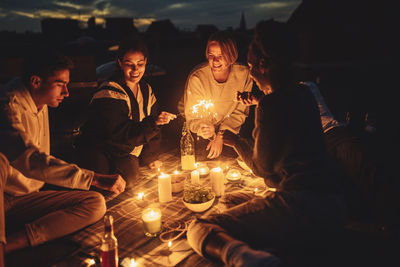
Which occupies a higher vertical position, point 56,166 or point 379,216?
point 56,166

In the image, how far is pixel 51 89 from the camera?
8.63 ft

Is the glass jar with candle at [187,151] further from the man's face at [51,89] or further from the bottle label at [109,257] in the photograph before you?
the bottle label at [109,257]

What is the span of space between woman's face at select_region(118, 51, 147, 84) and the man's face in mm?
979

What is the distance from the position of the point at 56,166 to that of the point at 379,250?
2.88m

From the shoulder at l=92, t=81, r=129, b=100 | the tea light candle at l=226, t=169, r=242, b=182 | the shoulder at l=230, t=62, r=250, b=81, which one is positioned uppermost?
the shoulder at l=230, t=62, r=250, b=81

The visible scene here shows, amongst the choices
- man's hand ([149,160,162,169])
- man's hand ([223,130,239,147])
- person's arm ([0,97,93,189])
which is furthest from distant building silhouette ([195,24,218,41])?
person's arm ([0,97,93,189])

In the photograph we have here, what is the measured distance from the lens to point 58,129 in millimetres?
5789

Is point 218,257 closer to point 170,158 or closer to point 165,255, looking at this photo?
point 165,255

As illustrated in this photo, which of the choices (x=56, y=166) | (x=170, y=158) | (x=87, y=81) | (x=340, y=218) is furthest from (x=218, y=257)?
(x=87, y=81)

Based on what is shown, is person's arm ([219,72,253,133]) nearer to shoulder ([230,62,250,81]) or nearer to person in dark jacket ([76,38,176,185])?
shoulder ([230,62,250,81])

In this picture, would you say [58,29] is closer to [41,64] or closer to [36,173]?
[41,64]

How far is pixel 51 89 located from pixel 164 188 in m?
1.41

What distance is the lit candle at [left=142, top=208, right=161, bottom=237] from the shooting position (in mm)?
2521

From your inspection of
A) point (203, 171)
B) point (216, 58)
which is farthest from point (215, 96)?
point (203, 171)
